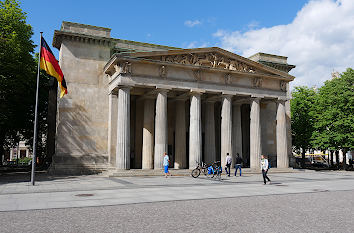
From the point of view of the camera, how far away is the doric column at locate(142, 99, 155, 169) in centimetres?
3272

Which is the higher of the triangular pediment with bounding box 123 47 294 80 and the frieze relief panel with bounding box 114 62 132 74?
the triangular pediment with bounding box 123 47 294 80

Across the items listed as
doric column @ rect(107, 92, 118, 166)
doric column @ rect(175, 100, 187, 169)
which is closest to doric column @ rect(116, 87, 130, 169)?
doric column @ rect(107, 92, 118, 166)

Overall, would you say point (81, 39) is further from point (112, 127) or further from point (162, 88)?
point (162, 88)

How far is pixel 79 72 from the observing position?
109 feet

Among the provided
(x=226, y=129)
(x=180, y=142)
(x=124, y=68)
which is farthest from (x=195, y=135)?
(x=124, y=68)

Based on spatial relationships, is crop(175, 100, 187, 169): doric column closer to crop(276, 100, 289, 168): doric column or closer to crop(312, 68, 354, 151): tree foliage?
crop(276, 100, 289, 168): doric column

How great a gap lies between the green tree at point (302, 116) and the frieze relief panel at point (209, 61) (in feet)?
68.5

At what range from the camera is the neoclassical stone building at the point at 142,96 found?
99.0 ft

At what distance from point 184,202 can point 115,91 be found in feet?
66.6

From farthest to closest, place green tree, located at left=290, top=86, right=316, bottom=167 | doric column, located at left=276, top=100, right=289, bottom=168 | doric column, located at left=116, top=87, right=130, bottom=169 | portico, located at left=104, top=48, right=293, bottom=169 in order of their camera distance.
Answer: green tree, located at left=290, top=86, right=316, bottom=167
doric column, located at left=276, top=100, right=289, bottom=168
portico, located at left=104, top=48, right=293, bottom=169
doric column, located at left=116, top=87, right=130, bottom=169

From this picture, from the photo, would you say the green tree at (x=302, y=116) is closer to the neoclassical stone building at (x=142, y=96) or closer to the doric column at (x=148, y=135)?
the neoclassical stone building at (x=142, y=96)

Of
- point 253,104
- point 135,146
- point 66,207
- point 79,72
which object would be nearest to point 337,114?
point 253,104

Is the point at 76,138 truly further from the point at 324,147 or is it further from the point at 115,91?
the point at 324,147

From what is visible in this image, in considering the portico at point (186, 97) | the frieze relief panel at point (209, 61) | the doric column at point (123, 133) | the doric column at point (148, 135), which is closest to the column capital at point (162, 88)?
the portico at point (186, 97)
